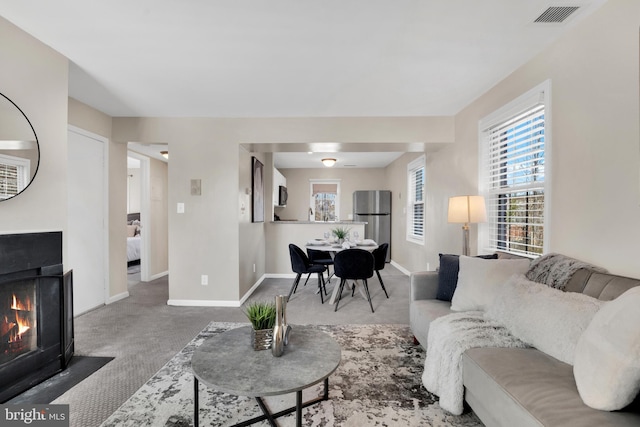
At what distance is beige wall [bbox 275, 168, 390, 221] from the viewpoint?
320 inches

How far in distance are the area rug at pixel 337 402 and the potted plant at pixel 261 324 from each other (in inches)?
16.8

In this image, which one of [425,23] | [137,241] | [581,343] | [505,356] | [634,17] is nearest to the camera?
[581,343]

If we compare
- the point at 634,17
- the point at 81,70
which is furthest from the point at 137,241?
the point at 634,17

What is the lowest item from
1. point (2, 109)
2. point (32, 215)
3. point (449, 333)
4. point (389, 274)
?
point (389, 274)

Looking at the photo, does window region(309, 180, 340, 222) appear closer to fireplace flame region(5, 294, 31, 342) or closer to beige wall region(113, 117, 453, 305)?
beige wall region(113, 117, 453, 305)

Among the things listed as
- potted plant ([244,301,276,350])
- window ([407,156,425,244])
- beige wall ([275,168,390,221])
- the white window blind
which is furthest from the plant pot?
beige wall ([275,168,390,221])

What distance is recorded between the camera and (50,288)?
86.5 inches

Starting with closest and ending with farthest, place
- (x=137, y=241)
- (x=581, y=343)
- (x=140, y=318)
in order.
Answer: (x=581, y=343) → (x=140, y=318) → (x=137, y=241)

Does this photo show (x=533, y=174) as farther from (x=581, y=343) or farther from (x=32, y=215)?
(x=32, y=215)

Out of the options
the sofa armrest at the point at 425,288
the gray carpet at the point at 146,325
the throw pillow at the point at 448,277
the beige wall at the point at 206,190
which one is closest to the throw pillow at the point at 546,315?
the throw pillow at the point at 448,277

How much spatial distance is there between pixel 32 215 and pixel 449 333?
2.85 m

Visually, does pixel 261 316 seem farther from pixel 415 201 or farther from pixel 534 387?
pixel 415 201

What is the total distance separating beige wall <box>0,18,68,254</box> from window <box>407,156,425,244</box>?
186 inches

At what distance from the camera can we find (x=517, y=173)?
2.64m
